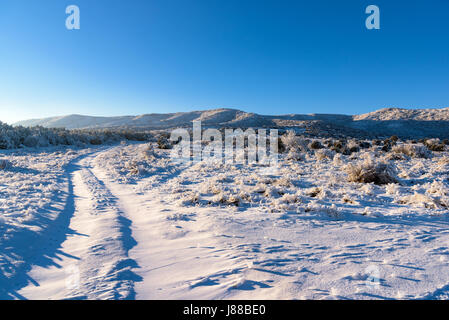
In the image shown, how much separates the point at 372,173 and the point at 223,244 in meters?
7.25

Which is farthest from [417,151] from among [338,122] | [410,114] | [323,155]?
[410,114]

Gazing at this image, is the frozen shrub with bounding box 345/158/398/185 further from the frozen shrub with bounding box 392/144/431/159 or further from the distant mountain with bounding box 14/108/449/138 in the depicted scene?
the distant mountain with bounding box 14/108/449/138

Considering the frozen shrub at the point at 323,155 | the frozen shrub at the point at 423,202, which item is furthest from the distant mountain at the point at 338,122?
the frozen shrub at the point at 423,202

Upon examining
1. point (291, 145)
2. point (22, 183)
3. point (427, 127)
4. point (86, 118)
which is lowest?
point (22, 183)

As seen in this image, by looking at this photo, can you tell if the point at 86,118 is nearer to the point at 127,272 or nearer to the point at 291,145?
the point at 291,145

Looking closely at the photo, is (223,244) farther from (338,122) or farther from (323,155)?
(338,122)

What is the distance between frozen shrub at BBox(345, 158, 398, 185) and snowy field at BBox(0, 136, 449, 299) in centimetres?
58

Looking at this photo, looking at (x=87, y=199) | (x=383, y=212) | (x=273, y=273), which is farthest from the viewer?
(x=87, y=199)

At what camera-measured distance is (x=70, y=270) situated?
3.36 metres

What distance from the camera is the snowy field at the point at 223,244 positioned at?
2.86 metres

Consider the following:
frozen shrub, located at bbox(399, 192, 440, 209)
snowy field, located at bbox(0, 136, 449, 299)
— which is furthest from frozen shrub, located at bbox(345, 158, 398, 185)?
frozen shrub, located at bbox(399, 192, 440, 209)

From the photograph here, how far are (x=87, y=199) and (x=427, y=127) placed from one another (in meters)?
78.7

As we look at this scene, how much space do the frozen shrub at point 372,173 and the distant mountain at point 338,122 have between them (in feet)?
110

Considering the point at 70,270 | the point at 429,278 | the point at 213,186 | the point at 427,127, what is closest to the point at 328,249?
the point at 429,278
